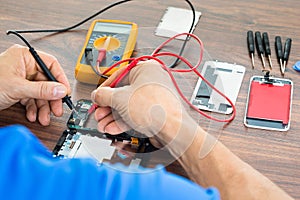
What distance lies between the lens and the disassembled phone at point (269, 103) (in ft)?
3.59

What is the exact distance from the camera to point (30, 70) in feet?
3.73

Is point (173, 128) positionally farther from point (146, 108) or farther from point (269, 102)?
point (269, 102)

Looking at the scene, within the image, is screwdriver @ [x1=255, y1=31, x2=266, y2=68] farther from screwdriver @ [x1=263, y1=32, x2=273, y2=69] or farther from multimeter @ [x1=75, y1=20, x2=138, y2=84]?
multimeter @ [x1=75, y1=20, x2=138, y2=84]

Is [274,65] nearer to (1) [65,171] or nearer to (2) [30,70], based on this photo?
(2) [30,70]

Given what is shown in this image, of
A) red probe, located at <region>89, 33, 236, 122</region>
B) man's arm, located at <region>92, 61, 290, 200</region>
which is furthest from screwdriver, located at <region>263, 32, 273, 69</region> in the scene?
man's arm, located at <region>92, 61, 290, 200</region>

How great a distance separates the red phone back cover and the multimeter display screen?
0.34m

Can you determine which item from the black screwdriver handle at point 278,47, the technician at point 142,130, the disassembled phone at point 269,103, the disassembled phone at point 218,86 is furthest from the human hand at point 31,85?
the black screwdriver handle at point 278,47

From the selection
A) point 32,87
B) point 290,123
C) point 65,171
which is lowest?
point 290,123

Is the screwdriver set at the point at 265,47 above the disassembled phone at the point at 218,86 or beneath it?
above

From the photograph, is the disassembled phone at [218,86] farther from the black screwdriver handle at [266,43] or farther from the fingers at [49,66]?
the fingers at [49,66]

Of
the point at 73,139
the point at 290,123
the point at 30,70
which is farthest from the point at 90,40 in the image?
the point at 290,123

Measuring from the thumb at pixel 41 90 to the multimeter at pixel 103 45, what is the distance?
0.35 ft

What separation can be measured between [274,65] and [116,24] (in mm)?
405

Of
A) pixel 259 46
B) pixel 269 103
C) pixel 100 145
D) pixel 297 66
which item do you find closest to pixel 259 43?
pixel 259 46
